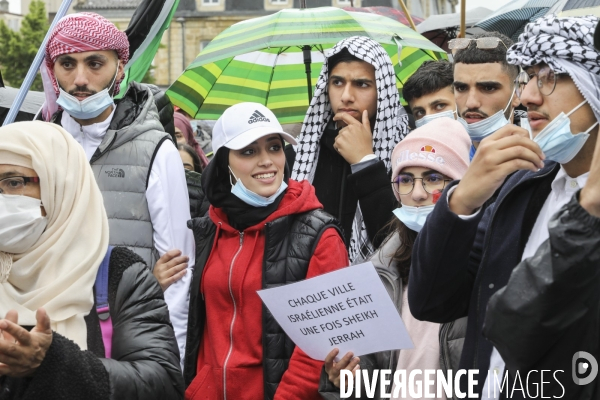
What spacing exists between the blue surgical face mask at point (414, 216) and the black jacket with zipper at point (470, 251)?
2.94ft

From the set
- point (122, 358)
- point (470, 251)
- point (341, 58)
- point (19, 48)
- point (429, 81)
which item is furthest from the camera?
point (19, 48)

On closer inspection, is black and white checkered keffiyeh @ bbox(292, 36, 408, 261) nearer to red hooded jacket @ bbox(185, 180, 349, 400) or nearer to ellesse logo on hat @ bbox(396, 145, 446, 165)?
red hooded jacket @ bbox(185, 180, 349, 400)

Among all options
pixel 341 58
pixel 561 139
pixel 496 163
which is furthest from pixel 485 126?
pixel 496 163

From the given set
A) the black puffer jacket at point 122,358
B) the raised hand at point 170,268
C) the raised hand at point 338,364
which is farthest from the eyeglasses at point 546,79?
the raised hand at point 170,268

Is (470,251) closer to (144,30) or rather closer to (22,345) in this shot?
(22,345)

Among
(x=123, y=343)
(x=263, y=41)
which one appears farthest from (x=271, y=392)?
(x=263, y=41)

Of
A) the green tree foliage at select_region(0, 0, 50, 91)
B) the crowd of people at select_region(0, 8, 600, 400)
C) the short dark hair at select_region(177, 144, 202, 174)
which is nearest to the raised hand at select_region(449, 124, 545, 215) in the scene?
the crowd of people at select_region(0, 8, 600, 400)

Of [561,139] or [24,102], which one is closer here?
[561,139]

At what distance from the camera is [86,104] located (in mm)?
5461

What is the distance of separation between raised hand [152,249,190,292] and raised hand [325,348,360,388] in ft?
3.56

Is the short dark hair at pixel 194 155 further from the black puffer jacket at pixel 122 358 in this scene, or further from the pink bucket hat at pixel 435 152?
the black puffer jacket at pixel 122 358

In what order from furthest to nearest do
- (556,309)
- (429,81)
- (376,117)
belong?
(429,81), (376,117), (556,309)

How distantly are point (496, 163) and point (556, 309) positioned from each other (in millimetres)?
501

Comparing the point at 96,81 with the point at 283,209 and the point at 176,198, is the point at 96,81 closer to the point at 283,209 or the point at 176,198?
the point at 176,198
